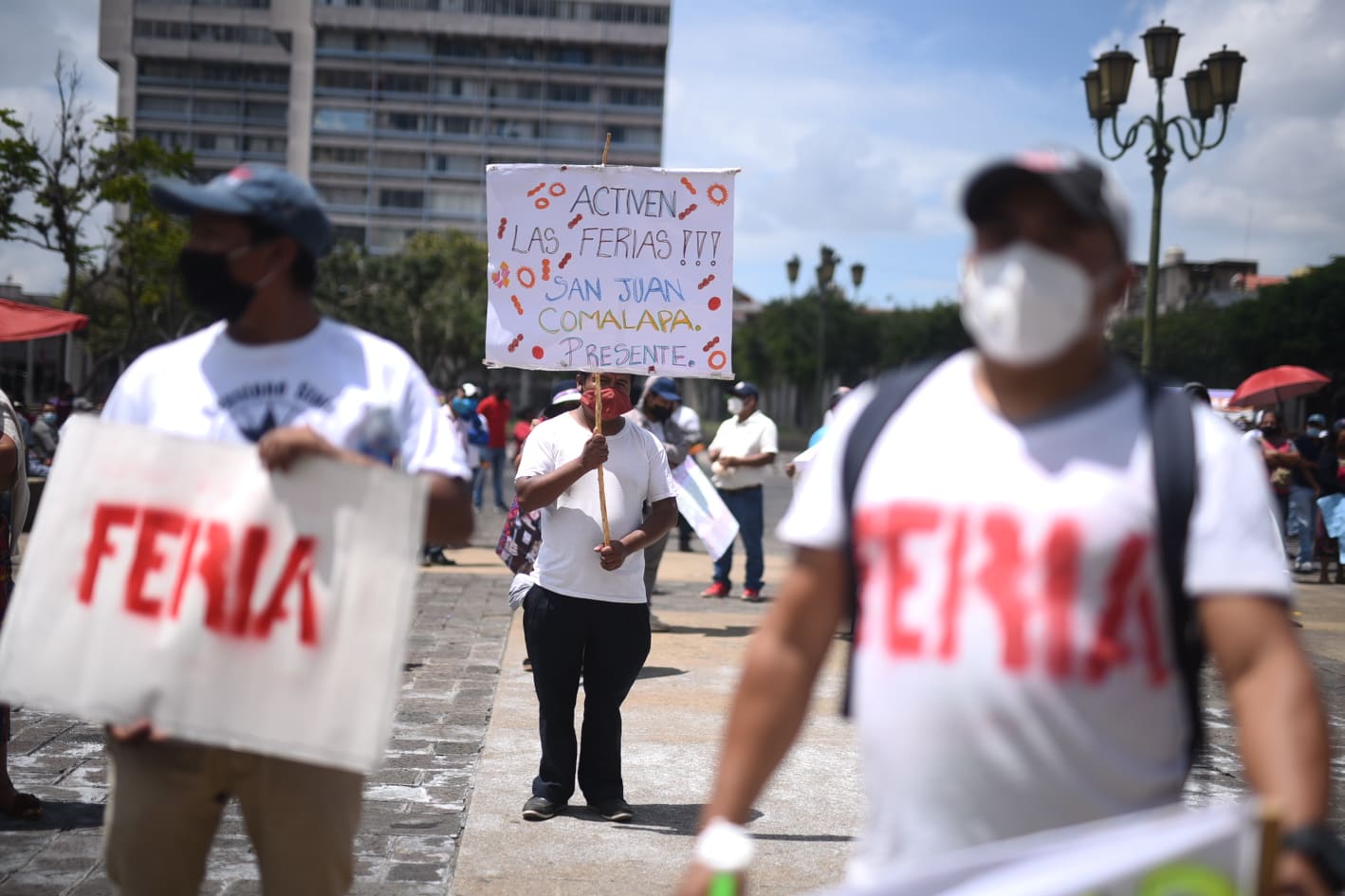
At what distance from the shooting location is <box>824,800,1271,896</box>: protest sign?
188 cm

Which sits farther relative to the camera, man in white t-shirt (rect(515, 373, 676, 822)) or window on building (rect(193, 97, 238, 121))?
window on building (rect(193, 97, 238, 121))

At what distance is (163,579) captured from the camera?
8.94ft

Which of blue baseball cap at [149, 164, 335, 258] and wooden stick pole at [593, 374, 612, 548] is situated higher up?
blue baseball cap at [149, 164, 335, 258]

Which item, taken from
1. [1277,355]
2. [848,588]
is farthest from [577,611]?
[1277,355]

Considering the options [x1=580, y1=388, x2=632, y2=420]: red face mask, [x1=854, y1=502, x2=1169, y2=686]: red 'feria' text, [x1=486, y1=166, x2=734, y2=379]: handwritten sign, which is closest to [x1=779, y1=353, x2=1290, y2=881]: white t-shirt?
[x1=854, y1=502, x2=1169, y2=686]: red 'feria' text

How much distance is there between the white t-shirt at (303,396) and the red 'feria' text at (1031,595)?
3.66 ft

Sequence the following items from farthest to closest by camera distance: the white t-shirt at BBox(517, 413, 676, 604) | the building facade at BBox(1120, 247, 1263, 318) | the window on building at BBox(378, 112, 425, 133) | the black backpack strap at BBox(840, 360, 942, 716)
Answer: the window on building at BBox(378, 112, 425, 133) → the building facade at BBox(1120, 247, 1263, 318) → the white t-shirt at BBox(517, 413, 676, 604) → the black backpack strap at BBox(840, 360, 942, 716)

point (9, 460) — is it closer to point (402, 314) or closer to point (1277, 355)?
point (1277, 355)

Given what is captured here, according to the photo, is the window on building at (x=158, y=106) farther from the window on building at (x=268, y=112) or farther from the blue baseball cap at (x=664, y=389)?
the blue baseball cap at (x=664, y=389)

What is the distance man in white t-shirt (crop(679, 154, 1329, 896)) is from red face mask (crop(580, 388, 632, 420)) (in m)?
3.98

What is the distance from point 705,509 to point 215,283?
8.12 metres

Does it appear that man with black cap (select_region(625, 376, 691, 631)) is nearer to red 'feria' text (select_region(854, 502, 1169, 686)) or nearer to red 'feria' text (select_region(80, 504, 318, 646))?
red 'feria' text (select_region(80, 504, 318, 646))

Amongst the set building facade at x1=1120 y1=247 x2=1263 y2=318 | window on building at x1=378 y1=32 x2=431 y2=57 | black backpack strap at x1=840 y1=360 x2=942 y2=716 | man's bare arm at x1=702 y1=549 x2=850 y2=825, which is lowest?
man's bare arm at x1=702 y1=549 x2=850 y2=825

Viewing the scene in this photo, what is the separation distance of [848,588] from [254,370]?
1308 millimetres
